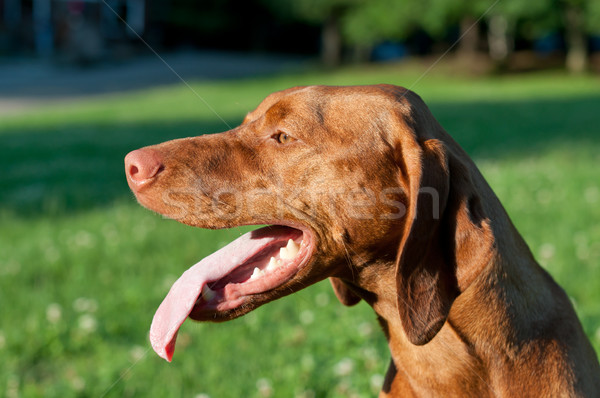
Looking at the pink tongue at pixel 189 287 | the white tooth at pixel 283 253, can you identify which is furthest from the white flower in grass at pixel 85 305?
the white tooth at pixel 283 253

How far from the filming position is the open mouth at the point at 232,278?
2664 millimetres

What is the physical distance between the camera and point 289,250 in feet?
9.18

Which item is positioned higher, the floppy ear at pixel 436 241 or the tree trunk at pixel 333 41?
the floppy ear at pixel 436 241

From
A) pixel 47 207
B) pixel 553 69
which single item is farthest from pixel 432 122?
pixel 553 69

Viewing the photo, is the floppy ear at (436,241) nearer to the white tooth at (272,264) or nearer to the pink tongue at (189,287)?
the white tooth at (272,264)

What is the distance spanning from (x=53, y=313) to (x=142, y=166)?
8.40 ft

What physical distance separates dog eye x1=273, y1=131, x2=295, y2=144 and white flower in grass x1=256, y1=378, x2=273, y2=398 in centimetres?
165

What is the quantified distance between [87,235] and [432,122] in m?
4.91

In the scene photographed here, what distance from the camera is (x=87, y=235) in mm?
6781

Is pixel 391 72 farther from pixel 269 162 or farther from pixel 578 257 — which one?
pixel 269 162

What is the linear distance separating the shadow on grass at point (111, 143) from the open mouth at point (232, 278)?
584cm

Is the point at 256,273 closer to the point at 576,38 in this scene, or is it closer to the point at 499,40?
the point at 576,38

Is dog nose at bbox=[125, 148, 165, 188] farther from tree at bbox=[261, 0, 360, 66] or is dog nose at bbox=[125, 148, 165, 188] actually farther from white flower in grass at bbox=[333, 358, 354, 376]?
tree at bbox=[261, 0, 360, 66]

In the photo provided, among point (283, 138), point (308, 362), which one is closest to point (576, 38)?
point (308, 362)
